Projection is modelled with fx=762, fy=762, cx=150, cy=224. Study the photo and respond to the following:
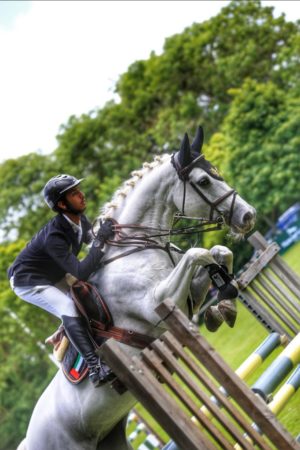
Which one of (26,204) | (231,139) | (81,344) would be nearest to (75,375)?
(81,344)

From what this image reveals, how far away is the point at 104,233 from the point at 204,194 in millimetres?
1069

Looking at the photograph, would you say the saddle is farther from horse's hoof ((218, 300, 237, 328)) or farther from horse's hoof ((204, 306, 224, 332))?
horse's hoof ((218, 300, 237, 328))

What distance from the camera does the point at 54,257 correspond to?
7223mm

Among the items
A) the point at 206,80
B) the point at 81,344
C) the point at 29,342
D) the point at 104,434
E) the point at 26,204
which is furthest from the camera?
the point at 206,80

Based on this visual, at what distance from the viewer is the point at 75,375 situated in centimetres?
740

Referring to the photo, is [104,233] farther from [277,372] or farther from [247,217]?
[277,372]

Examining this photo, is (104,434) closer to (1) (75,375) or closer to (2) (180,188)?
(1) (75,375)

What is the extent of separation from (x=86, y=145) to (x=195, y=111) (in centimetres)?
683

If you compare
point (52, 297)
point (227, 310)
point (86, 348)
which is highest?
point (52, 297)

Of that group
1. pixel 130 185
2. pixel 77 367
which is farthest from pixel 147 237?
pixel 77 367

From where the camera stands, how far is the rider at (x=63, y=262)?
7.22m

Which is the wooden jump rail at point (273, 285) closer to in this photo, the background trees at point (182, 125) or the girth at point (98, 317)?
the girth at point (98, 317)

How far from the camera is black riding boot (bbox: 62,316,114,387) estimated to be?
7059mm

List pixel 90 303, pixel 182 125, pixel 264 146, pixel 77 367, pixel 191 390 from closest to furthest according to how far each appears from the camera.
Answer: 1. pixel 191 390
2. pixel 90 303
3. pixel 77 367
4. pixel 264 146
5. pixel 182 125
